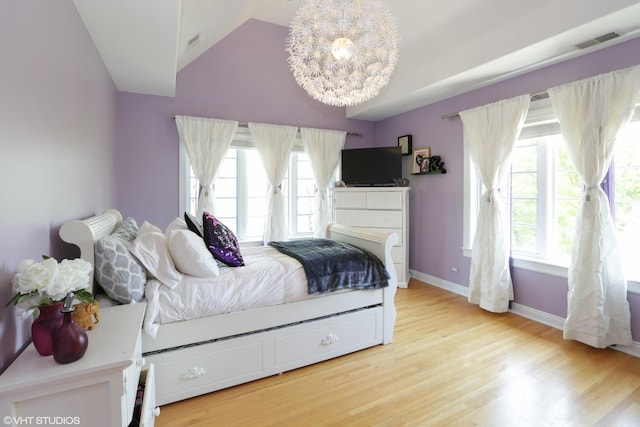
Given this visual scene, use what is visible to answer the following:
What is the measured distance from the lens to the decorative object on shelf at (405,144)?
4.47m

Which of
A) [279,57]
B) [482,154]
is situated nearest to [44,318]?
[482,154]

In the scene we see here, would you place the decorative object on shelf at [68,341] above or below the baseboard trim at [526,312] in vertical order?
above

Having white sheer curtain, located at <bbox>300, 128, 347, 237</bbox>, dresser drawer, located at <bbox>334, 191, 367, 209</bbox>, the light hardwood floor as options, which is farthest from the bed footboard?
white sheer curtain, located at <bbox>300, 128, 347, 237</bbox>

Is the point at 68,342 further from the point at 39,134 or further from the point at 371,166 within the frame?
the point at 371,166

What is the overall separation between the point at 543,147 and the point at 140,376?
12.6ft

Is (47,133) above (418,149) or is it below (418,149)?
below

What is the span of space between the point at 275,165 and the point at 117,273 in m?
2.87

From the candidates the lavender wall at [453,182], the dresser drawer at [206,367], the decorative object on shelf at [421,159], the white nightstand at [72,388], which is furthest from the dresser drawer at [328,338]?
the decorative object on shelf at [421,159]

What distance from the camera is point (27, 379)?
917mm

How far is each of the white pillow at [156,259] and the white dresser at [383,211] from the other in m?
2.85

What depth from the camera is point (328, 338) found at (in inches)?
89.0

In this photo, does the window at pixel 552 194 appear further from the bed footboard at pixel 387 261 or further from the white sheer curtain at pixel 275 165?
the white sheer curtain at pixel 275 165

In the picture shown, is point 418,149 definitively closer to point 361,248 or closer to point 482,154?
point 482,154

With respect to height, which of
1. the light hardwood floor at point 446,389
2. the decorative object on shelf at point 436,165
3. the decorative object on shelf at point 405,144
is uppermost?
the decorative object on shelf at point 405,144
